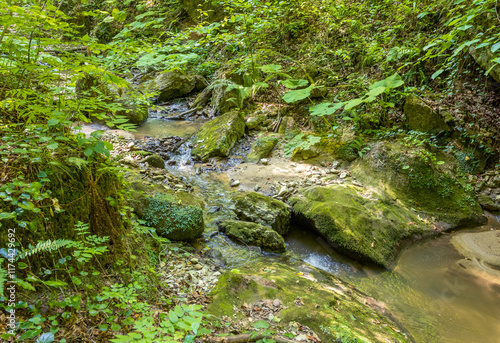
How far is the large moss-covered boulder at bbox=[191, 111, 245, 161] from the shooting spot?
6.98m

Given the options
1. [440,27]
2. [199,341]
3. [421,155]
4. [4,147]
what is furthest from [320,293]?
[440,27]

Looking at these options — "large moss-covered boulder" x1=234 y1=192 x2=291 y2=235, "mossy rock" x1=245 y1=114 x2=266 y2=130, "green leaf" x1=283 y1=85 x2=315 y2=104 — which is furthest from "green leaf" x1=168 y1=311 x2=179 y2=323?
"mossy rock" x1=245 y1=114 x2=266 y2=130

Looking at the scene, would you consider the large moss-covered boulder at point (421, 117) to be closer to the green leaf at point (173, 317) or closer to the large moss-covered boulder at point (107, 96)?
the large moss-covered boulder at point (107, 96)

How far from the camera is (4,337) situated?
1.23 m

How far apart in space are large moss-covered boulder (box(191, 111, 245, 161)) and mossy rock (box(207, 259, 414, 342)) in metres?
3.88

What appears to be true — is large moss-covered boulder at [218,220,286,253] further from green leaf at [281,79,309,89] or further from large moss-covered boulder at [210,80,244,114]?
large moss-covered boulder at [210,80,244,114]

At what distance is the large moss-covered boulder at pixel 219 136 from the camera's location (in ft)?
22.9

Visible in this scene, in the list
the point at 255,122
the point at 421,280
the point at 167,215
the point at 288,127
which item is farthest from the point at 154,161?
the point at 421,280

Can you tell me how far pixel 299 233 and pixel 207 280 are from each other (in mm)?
2385

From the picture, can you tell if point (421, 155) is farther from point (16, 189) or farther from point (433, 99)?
point (16, 189)

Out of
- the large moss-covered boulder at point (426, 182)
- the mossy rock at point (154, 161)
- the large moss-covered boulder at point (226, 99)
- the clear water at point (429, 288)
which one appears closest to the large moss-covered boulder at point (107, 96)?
the mossy rock at point (154, 161)

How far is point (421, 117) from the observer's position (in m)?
6.05

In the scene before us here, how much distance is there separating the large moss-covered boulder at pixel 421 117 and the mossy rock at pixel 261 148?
3.33m

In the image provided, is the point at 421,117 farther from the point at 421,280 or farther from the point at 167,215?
the point at 167,215
